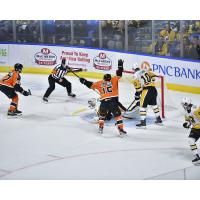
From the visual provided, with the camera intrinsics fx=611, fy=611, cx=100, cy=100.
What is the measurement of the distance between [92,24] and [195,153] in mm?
1379

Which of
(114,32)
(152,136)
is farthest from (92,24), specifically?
(152,136)

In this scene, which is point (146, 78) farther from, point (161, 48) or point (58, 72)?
point (58, 72)

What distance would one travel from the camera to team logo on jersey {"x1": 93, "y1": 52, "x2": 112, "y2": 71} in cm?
521

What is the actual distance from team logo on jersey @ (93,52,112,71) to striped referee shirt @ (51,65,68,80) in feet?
0.90

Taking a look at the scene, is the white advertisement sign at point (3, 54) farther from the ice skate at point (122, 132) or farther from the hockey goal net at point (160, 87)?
the ice skate at point (122, 132)

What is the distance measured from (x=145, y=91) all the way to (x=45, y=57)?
91 centimetres

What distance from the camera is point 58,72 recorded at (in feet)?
17.2

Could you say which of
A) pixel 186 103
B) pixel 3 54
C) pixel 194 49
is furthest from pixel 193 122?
pixel 3 54

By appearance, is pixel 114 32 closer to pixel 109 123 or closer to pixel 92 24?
pixel 92 24

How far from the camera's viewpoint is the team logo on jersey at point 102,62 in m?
5.21

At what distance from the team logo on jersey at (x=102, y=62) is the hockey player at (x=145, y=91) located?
240 mm

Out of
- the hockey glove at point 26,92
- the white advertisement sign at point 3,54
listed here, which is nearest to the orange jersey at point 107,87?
the hockey glove at point 26,92

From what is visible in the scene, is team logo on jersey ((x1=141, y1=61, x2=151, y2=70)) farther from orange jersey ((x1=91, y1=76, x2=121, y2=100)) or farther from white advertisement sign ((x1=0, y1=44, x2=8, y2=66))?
white advertisement sign ((x1=0, y1=44, x2=8, y2=66))

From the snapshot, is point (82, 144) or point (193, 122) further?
point (82, 144)
